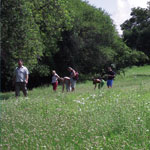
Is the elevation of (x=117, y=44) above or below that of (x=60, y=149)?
above

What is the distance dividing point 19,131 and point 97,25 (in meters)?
27.3

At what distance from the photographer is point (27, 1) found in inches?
680

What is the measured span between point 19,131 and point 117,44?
31.0m

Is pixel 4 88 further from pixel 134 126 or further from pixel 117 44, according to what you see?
pixel 134 126

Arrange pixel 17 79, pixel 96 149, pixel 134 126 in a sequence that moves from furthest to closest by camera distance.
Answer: pixel 17 79 → pixel 134 126 → pixel 96 149

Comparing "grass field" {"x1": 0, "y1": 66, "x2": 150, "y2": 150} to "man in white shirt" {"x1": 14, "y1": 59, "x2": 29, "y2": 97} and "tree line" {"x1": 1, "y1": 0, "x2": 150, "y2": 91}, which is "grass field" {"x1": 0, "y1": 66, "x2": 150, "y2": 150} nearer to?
"man in white shirt" {"x1": 14, "y1": 59, "x2": 29, "y2": 97}

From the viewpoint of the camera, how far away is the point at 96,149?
5.04 metres

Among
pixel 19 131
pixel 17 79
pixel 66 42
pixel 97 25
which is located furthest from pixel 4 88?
pixel 19 131

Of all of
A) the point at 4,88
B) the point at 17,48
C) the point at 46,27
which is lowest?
the point at 4,88

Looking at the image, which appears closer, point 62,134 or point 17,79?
point 62,134

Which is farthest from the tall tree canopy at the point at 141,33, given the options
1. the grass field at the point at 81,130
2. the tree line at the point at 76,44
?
the grass field at the point at 81,130

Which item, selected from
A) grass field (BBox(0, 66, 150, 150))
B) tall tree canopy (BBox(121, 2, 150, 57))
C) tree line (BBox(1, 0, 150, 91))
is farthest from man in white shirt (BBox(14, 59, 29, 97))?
tall tree canopy (BBox(121, 2, 150, 57))

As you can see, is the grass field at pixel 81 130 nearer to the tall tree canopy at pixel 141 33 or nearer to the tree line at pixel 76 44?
the tree line at pixel 76 44

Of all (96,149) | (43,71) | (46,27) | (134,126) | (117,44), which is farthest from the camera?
(117,44)
